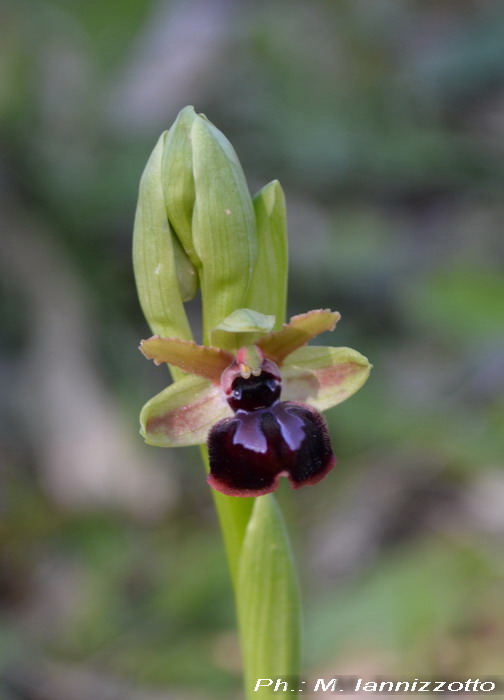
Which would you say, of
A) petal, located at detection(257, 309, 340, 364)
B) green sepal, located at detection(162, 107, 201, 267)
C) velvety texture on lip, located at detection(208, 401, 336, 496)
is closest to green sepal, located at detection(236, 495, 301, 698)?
velvety texture on lip, located at detection(208, 401, 336, 496)

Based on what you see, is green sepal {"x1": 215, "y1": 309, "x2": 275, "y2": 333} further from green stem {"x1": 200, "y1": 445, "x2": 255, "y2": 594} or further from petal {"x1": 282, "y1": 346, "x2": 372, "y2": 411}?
green stem {"x1": 200, "y1": 445, "x2": 255, "y2": 594}

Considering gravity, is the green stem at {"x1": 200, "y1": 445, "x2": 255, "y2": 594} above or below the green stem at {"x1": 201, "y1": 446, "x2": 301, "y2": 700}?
above

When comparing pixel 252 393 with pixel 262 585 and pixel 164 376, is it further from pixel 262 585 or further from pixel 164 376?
pixel 164 376

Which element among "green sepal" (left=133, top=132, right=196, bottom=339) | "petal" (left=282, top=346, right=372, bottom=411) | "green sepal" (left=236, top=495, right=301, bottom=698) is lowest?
"green sepal" (left=236, top=495, right=301, bottom=698)

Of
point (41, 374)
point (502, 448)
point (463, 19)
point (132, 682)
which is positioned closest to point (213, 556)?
point (132, 682)

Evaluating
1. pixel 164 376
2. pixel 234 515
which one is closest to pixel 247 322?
pixel 234 515

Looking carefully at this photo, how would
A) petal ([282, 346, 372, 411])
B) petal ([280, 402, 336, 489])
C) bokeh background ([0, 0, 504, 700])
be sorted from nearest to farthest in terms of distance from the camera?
1. petal ([280, 402, 336, 489])
2. petal ([282, 346, 372, 411])
3. bokeh background ([0, 0, 504, 700])

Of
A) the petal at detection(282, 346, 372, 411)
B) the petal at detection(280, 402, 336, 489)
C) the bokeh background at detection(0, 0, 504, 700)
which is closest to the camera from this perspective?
the petal at detection(280, 402, 336, 489)

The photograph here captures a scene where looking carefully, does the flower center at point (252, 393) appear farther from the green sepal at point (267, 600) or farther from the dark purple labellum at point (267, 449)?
the green sepal at point (267, 600)

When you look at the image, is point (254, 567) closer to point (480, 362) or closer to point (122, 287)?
point (480, 362)
